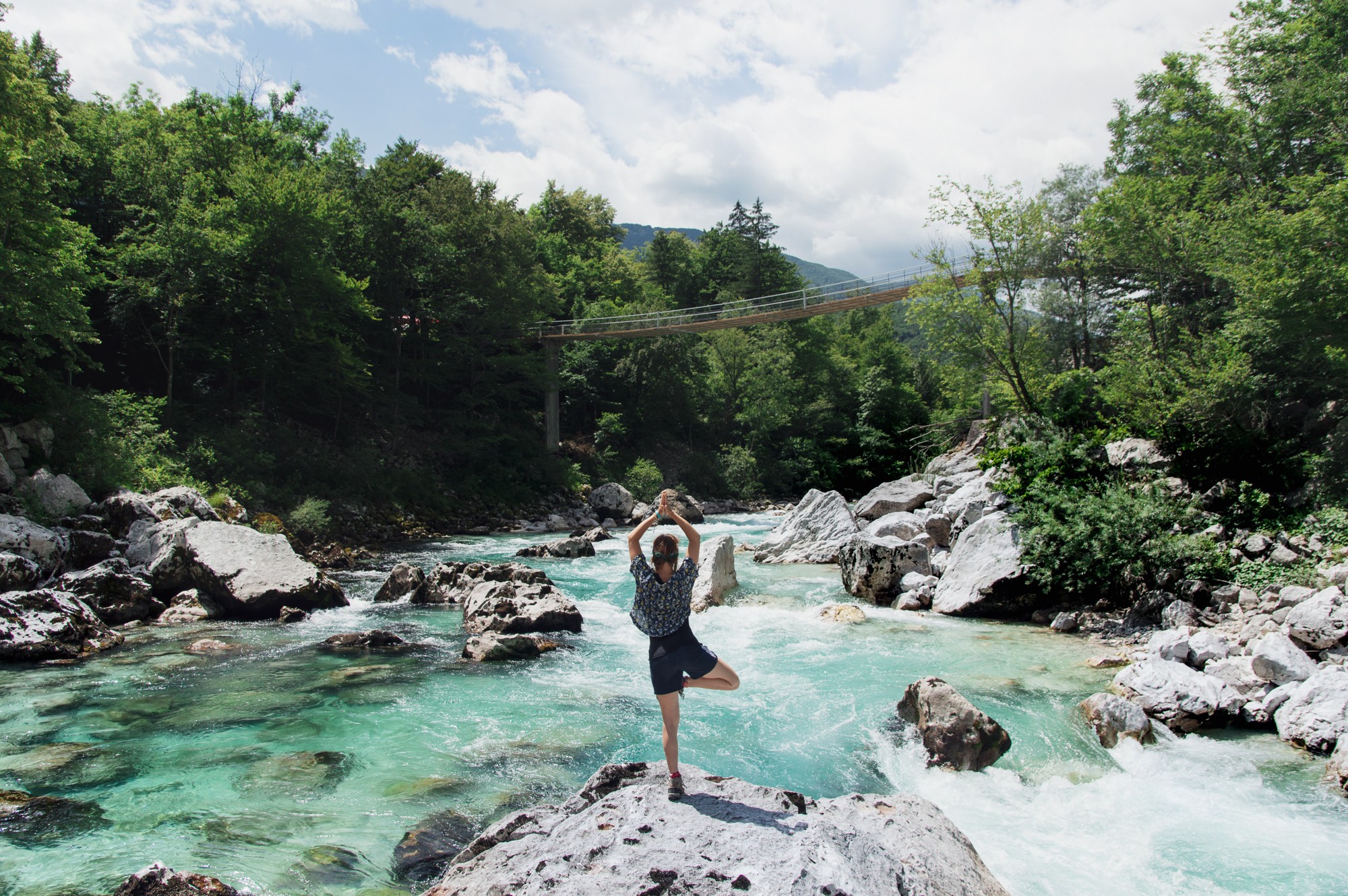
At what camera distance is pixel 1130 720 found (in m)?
6.70

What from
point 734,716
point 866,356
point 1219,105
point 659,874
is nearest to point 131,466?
point 734,716

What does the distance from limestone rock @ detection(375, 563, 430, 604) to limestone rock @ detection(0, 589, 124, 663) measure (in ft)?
13.6

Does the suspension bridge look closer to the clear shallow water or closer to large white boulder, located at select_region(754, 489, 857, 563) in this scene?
large white boulder, located at select_region(754, 489, 857, 563)

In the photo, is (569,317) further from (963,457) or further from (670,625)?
(670,625)

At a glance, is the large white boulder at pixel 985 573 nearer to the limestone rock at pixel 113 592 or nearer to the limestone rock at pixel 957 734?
the limestone rock at pixel 957 734

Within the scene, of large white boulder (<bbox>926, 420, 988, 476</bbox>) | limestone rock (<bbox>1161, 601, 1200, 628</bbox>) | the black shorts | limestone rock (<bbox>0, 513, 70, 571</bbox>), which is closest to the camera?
the black shorts

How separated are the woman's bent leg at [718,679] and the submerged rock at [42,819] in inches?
161

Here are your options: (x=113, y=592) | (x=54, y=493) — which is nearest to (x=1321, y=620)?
(x=113, y=592)

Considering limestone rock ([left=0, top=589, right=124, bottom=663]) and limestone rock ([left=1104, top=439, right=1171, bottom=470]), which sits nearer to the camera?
limestone rock ([left=0, top=589, right=124, bottom=663])

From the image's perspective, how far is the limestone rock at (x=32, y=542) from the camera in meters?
10.9

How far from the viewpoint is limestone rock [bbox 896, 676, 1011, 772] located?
20.3 feet

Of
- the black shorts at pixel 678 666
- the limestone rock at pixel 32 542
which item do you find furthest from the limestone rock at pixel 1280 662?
the limestone rock at pixel 32 542

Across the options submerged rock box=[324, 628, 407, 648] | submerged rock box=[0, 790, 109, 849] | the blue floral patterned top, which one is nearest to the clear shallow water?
submerged rock box=[0, 790, 109, 849]

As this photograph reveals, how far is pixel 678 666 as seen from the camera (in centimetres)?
437
